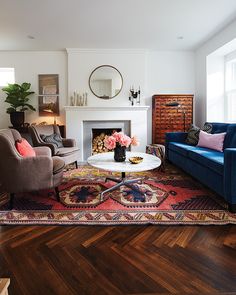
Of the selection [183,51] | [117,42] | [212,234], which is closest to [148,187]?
[212,234]

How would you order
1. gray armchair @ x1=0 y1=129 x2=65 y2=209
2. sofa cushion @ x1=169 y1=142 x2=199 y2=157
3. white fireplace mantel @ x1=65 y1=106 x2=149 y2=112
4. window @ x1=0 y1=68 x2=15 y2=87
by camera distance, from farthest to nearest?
window @ x1=0 y1=68 x2=15 y2=87, white fireplace mantel @ x1=65 y1=106 x2=149 y2=112, sofa cushion @ x1=169 y1=142 x2=199 y2=157, gray armchair @ x1=0 y1=129 x2=65 y2=209

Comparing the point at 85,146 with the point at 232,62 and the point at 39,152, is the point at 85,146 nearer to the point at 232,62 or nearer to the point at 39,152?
the point at 39,152

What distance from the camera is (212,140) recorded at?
346 centimetres

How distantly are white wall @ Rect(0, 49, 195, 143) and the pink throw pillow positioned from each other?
169 cm

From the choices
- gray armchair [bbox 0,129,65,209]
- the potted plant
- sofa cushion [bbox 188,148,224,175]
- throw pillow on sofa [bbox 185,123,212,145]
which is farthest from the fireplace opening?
gray armchair [bbox 0,129,65,209]

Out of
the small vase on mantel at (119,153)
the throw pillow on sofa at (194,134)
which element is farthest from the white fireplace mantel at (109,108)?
the small vase on mantel at (119,153)

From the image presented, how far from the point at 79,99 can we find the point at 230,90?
3332 millimetres

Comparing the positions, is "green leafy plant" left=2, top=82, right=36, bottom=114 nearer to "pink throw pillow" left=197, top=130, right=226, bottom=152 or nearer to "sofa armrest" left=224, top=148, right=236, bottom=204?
"pink throw pillow" left=197, top=130, right=226, bottom=152

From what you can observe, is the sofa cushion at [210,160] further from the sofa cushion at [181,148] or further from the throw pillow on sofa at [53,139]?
the throw pillow on sofa at [53,139]

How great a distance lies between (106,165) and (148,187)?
0.77 meters

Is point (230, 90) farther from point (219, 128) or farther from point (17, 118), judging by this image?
point (17, 118)

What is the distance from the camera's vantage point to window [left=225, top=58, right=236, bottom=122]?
451 cm

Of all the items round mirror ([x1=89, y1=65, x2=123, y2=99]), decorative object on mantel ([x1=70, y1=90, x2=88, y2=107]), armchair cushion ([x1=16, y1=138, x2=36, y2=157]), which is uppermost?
round mirror ([x1=89, y1=65, x2=123, y2=99])

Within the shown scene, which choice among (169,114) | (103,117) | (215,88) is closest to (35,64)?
(103,117)
